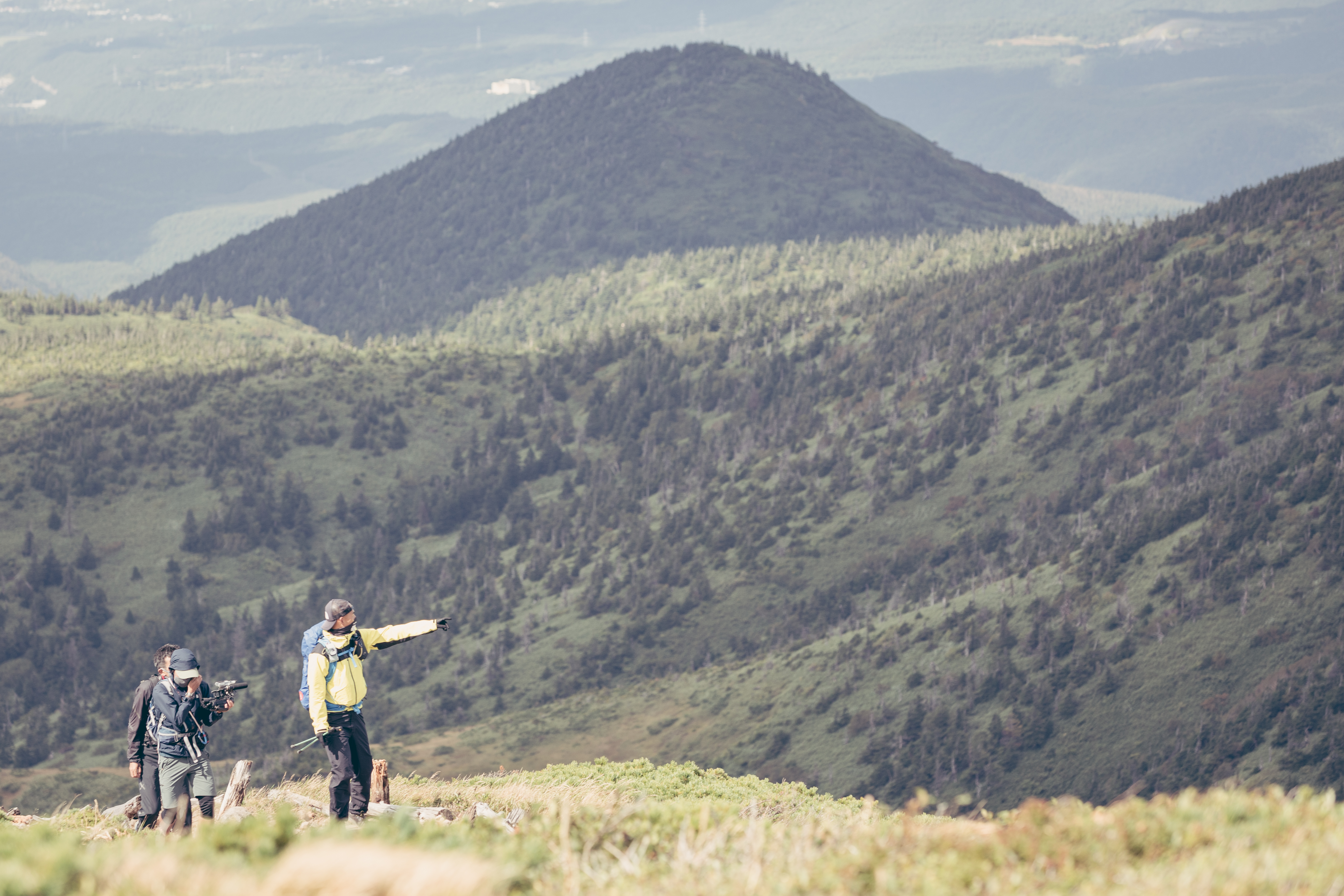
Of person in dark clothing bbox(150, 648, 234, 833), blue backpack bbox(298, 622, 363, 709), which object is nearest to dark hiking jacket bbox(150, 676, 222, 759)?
person in dark clothing bbox(150, 648, 234, 833)

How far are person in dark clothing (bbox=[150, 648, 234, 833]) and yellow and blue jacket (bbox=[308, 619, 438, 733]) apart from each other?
1702 millimetres

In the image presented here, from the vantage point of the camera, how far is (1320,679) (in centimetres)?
7094

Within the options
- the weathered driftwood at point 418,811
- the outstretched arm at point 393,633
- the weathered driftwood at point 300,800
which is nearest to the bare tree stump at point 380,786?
the weathered driftwood at point 418,811

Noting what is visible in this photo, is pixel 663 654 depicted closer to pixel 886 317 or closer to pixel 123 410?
pixel 886 317

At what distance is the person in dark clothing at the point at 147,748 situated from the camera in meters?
23.2

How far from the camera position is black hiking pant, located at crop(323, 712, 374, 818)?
74.8 ft

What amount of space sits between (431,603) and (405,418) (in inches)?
1916

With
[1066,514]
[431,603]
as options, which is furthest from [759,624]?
[431,603]

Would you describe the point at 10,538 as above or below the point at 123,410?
below

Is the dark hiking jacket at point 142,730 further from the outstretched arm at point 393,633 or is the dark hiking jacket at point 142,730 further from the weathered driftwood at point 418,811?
the weathered driftwood at point 418,811

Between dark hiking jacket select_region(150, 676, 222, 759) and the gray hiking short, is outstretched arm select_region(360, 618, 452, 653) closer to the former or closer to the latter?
dark hiking jacket select_region(150, 676, 222, 759)

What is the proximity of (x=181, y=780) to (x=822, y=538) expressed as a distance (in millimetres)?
114365

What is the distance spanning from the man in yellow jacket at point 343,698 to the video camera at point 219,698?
1.77 meters

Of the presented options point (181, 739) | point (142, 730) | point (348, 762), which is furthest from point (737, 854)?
point (142, 730)
